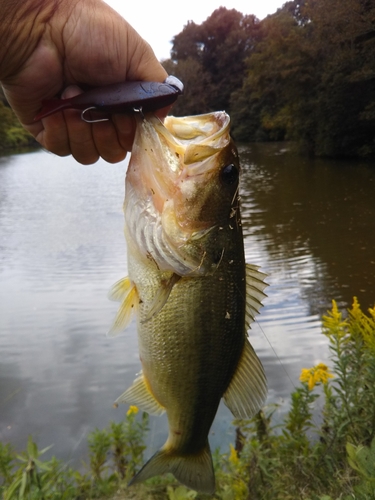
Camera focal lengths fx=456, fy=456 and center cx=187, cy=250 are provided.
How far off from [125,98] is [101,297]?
5.63 m

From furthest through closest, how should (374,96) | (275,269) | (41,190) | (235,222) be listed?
(374,96) → (41,190) → (275,269) → (235,222)

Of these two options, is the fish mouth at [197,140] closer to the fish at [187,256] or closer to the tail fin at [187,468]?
the fish at [187,256]

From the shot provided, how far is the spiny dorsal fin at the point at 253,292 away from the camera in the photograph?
1.93m

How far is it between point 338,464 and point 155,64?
100 inches

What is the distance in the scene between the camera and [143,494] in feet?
8.99

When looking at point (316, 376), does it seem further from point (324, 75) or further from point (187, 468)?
point (324, 75)

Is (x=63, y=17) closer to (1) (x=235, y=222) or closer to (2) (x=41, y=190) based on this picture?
(1) (x=235, y=222)

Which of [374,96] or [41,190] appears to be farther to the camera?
[374,96]

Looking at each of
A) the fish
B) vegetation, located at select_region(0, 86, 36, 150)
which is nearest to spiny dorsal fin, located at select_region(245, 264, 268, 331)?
the fish

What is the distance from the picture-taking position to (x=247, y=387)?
1.88m

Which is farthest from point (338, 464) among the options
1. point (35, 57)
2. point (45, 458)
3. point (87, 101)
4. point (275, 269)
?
point (275, 269)

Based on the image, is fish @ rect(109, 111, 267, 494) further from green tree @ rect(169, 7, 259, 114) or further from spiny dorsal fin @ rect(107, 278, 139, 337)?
green tree @ rect(169, 7, 259, 114)

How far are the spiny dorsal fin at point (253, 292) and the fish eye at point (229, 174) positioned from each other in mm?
396

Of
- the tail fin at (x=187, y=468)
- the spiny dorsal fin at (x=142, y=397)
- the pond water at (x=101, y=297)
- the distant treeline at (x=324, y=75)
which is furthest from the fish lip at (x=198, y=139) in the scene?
the distant treeline at (x=324, y=75)
